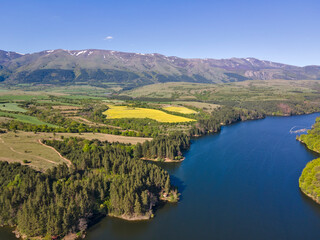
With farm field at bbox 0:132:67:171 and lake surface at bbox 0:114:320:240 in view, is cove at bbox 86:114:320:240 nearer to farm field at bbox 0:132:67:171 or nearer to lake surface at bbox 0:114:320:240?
lake surface at bbox 0:114:320:240

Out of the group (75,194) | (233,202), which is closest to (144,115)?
(233,202)

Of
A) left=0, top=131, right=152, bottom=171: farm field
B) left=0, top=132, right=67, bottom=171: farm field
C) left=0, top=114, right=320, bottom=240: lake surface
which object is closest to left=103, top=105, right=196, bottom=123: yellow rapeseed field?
left=0, top=114, right=320, bottom=240: lake surface

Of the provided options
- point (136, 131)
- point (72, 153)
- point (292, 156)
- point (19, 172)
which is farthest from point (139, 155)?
point (292, 156)

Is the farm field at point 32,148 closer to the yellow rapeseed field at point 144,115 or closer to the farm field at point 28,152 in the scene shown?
the farm field at point 28,152

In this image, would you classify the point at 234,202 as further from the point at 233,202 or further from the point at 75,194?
the point at 75,194

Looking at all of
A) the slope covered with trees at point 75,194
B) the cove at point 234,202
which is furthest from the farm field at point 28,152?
the cove at point 234,202

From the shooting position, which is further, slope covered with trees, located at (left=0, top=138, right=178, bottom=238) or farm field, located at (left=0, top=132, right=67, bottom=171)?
farm field, located at (left=0, top=132, right=67, bottom=171)

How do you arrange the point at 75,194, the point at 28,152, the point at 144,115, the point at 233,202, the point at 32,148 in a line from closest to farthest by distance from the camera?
the point at 75,194 < the point at 233,202 < the point at 28,152 < the point at 32,148 < the point at 144,115

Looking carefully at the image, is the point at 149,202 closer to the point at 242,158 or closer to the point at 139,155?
the point at 139,155
